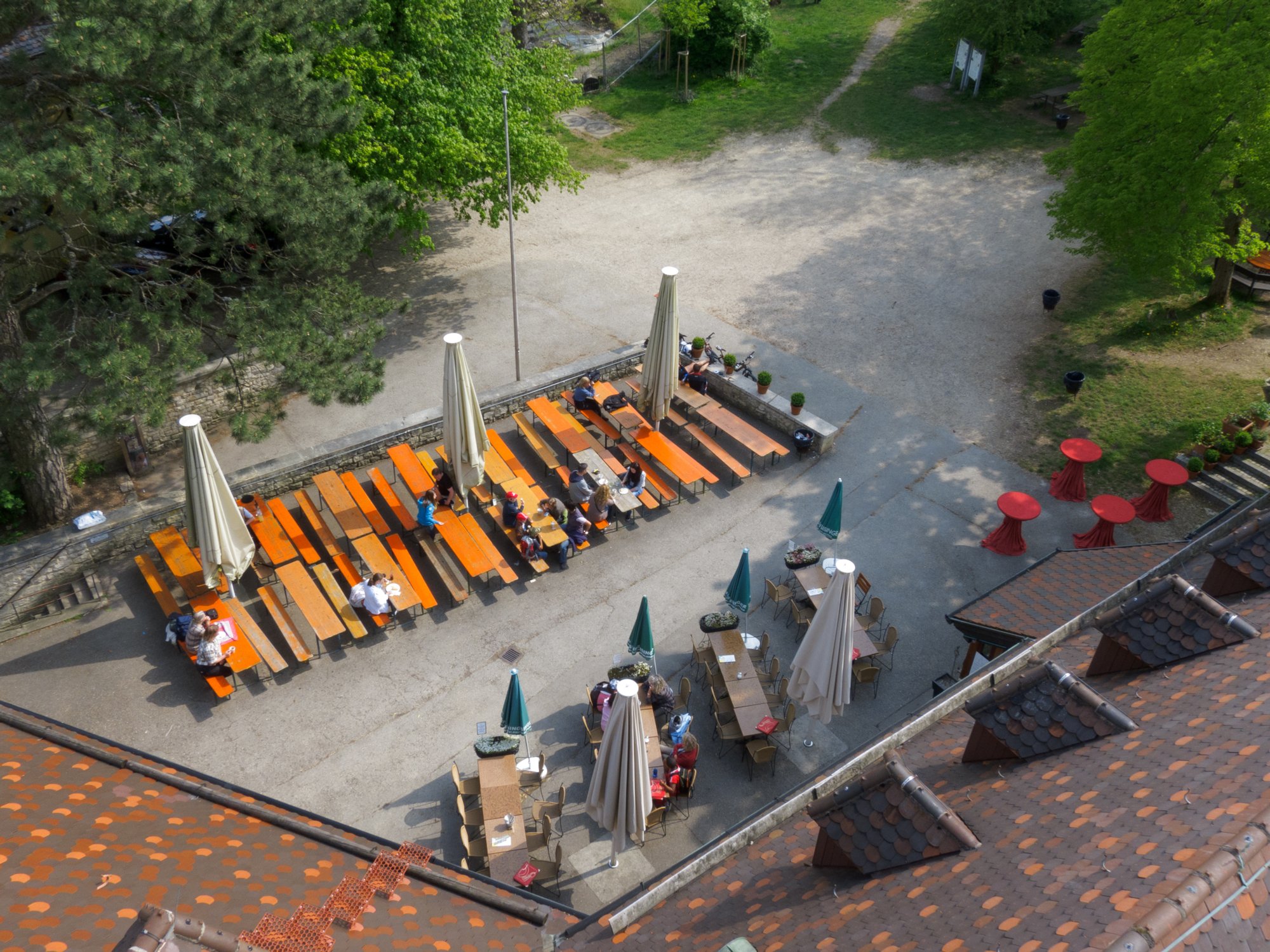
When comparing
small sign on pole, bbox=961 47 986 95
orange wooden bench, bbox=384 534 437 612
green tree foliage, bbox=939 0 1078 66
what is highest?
green tree foliage, bbox=939 0 1078 66

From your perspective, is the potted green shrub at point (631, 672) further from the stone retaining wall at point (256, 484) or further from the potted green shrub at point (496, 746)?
the stone retaining wall at point (256, 484)

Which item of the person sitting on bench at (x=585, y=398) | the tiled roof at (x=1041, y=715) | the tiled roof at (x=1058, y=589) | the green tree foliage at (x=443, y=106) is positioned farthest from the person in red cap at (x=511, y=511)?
the tiled roof at (x=1041, y=715)

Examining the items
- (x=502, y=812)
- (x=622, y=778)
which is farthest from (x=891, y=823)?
(x=502, y=812)

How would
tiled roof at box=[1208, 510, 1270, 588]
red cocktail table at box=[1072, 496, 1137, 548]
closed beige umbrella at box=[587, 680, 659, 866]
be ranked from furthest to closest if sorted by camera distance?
red cocktail table at box=[1072, 496, 1137, 548] → closed beige umbrella at box=[587, 680, 659, 866] → tiled roof at box=[1208, 510, 1270, 588]

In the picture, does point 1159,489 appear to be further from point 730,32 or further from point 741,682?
point 730,32

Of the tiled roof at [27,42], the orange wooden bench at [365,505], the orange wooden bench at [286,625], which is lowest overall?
the orange wooden bench at [286,625]

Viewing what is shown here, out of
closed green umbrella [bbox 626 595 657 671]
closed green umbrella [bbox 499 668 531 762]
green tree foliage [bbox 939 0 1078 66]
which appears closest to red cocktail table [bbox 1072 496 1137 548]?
closed green umbrella [bbox 626 595 657 671]

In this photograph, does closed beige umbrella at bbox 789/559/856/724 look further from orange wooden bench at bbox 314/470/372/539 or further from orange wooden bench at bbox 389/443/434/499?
orange wooden bench at bbox 314/470/372/539
